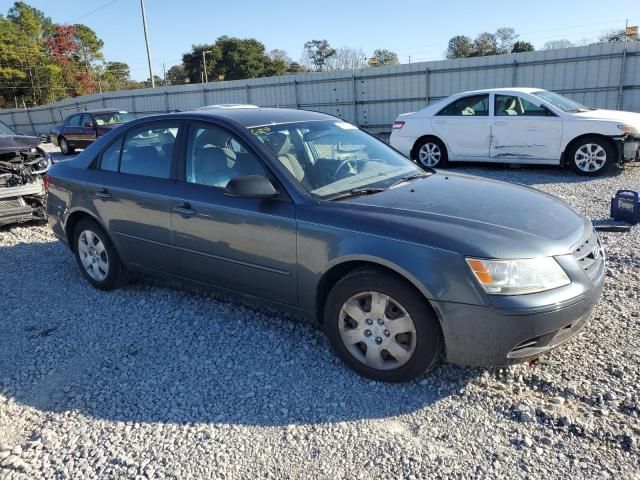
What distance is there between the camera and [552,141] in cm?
927

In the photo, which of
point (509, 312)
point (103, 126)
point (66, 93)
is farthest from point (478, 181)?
point (66, 93)

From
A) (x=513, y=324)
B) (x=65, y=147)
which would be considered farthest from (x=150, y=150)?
(x=65, y=147)

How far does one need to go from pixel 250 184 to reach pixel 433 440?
1.82 m

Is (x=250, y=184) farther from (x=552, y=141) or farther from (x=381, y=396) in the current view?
(x=552, y=141)

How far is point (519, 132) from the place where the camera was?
9.57 m

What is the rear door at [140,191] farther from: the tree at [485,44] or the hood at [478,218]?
the tree at [485,44]

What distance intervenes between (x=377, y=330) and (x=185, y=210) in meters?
1.74

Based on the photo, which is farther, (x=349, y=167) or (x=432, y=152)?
(x=432, y=152)

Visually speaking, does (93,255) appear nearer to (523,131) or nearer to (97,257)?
Result: (97,257)

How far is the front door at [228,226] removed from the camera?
11.1ft

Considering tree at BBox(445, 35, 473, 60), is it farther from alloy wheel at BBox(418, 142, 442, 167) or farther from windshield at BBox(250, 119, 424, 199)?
windshield at BBox(250, 119, 424, 199)

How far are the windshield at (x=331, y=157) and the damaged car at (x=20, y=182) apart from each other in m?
4.51

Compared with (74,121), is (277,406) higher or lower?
lower

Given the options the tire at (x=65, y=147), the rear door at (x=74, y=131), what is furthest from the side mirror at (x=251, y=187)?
the tire at (x=65, y=147)
